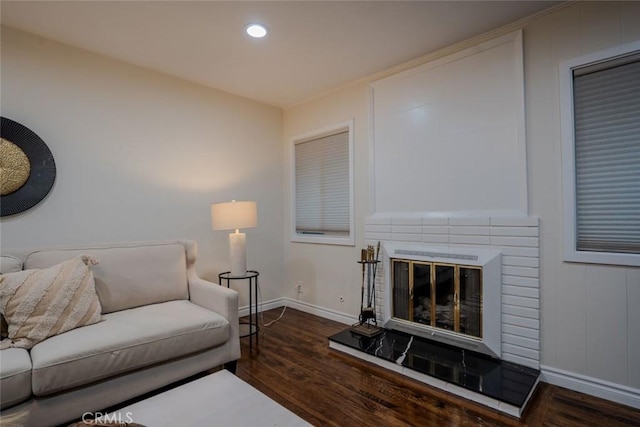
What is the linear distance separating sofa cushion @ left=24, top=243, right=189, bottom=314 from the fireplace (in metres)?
1.83

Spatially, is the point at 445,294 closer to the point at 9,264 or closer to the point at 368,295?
the point at 368,295

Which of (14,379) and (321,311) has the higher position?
(14,379)

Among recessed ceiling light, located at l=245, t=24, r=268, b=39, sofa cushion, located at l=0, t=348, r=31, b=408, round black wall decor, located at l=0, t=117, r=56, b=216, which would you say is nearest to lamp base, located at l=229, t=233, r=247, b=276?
round black wall decor, located at l=0, t=117, r=56, b=216

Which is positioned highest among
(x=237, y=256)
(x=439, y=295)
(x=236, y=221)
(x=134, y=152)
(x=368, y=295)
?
(x=134, y=152)

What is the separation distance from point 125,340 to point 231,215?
51.0 inches

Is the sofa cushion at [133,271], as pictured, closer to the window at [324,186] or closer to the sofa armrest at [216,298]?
the sofa armrest at [216,298]

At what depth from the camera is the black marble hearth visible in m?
1.88

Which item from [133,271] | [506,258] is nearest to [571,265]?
[506,258]

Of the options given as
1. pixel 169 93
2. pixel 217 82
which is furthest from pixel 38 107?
pixel 217 82

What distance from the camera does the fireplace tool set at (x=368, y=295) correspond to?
2841mm

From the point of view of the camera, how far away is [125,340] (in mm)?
1766

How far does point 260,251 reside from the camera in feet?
12.4

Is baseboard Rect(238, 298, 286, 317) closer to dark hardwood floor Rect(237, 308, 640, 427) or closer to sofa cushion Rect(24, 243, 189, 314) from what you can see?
dark hardwood floor Rect(237, 308, 640, 427)

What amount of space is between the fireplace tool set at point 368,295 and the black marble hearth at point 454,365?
0.09m
